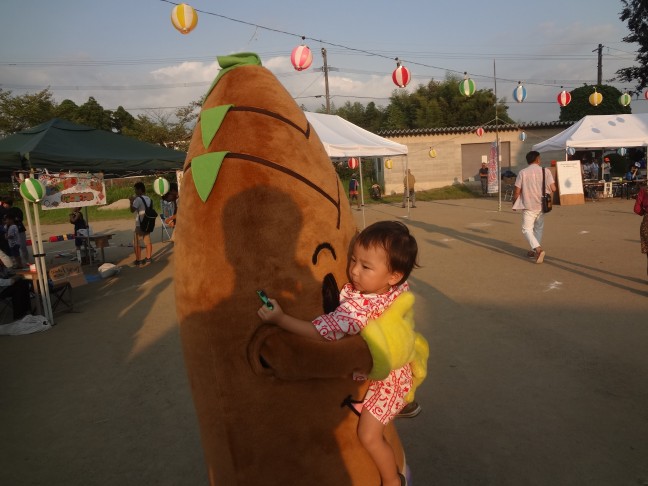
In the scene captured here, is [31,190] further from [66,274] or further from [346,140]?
[346,140]

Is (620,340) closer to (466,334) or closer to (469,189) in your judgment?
(466,334)

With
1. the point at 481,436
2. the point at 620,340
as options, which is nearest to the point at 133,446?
the point at 481,436

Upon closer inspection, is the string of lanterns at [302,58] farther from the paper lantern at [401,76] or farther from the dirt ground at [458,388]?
the dirt ground at [458,388]

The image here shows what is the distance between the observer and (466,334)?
185 inches

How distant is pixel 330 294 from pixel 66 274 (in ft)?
21.7

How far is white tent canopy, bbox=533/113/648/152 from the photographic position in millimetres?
15602

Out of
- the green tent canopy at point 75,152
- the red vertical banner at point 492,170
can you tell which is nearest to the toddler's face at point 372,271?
the green tent canopy at point 75,152

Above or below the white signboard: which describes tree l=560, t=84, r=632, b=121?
above

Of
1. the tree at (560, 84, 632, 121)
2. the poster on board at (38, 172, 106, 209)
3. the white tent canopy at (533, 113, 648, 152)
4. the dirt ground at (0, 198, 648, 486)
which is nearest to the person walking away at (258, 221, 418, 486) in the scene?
the dirt ground at (0, 198, 648, 486)

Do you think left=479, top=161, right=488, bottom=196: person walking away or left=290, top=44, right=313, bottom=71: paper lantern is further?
left=479, top=161, right=488, bottom=196: person walking away

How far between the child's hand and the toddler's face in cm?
31

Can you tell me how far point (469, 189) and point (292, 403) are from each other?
2445 cm

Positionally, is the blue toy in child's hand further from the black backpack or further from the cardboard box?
the black backpack

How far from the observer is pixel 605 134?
16.0m
